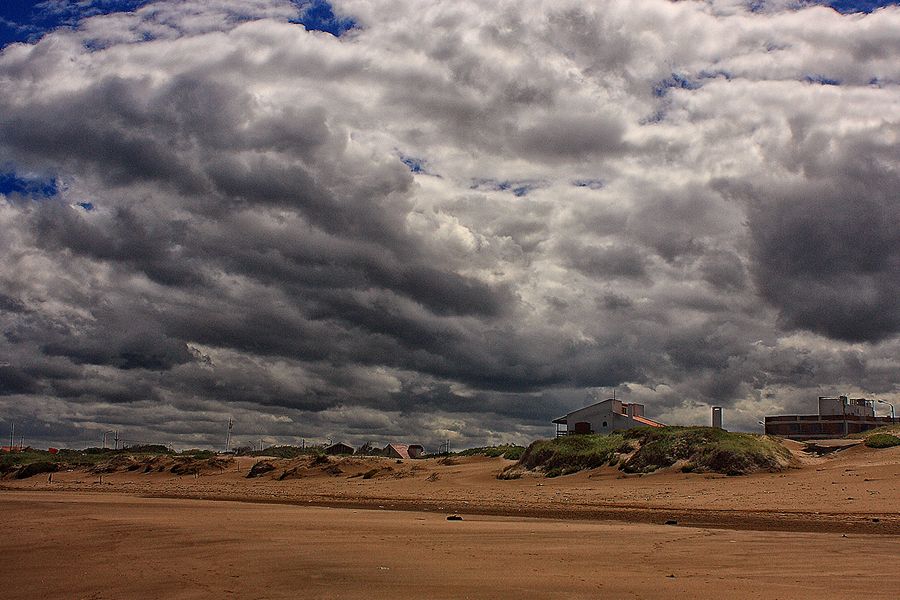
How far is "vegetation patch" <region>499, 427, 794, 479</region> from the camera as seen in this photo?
3672cm

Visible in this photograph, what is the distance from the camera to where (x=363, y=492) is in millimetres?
40625

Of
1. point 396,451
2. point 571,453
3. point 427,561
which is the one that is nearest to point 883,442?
point 571,453

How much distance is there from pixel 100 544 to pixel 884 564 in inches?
542

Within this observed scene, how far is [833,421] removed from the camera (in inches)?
3762

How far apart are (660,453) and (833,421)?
66105 millimetres

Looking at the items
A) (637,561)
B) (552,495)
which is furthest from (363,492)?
(637,561)

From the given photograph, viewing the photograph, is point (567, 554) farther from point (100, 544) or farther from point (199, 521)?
point (199, 521)

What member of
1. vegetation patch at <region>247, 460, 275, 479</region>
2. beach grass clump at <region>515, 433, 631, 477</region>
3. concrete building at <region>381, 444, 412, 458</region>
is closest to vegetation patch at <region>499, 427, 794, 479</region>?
beach grass clump at <region>515, 433, 631, 477</region>

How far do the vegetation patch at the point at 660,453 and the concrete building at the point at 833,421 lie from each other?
5646cm

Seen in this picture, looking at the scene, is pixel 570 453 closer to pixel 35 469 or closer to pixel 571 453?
pixel 571 453

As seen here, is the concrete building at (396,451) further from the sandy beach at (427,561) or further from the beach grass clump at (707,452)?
the sandy beach at (427,561)

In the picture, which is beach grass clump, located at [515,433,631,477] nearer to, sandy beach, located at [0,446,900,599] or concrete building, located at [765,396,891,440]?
sandy beach, located at [0,446,900,599]

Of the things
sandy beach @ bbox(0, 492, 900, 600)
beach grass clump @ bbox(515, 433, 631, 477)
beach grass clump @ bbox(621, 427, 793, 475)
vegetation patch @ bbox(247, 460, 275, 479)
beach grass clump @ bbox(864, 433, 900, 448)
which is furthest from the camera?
vegetation patch @ bbox(247, 460, 275, 479)

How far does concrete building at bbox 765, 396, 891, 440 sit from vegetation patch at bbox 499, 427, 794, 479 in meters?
56.5
